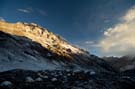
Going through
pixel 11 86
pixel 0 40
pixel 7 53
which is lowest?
pixel 11 86

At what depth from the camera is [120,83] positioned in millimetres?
28406

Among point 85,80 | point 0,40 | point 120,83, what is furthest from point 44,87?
point 0,40

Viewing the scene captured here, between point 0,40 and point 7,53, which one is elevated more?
point 0,40

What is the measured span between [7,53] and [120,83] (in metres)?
104

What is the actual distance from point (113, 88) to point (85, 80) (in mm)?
2938

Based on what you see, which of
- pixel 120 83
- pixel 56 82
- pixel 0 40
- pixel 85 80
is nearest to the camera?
pixel 56 82

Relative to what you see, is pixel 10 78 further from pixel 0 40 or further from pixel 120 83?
pixel 0 40

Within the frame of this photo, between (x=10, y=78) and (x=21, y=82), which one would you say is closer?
Answer: (x=21, y=82)

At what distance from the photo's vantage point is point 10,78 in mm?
25000

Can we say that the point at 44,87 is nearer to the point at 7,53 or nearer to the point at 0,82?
the point at 0,82

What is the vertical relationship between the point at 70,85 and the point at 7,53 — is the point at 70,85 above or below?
below

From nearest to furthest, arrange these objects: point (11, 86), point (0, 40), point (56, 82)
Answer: point (11, 86) → point (56, 82) → point (0, 40)

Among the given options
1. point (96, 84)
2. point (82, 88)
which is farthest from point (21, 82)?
point (96, 84)

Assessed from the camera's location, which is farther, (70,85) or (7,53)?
(7,53)
